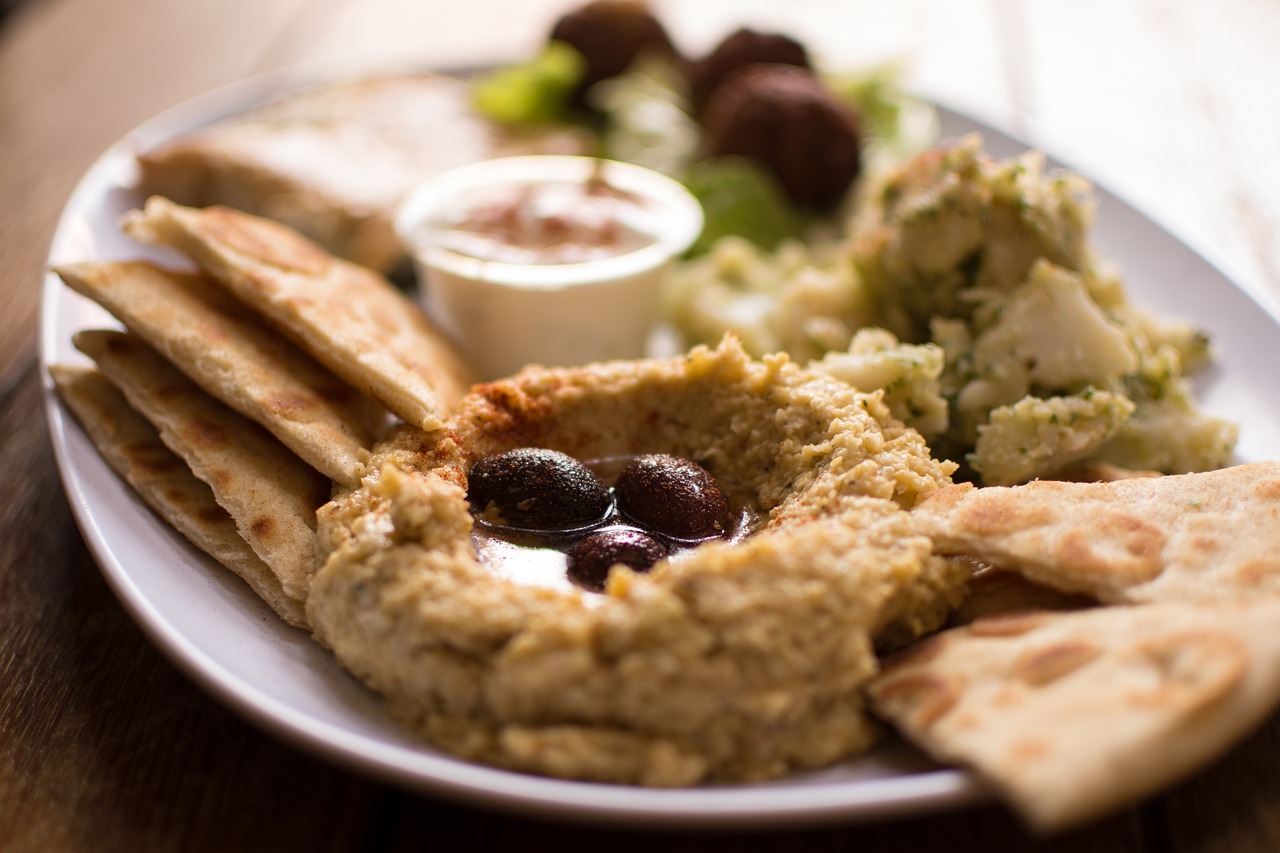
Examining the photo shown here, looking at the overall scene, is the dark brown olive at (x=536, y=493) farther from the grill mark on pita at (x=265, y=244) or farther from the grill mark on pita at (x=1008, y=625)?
the grill mark on pita at (x=265, y=244)

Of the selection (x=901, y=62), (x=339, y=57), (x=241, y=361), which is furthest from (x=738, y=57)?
(x=241, y=361)

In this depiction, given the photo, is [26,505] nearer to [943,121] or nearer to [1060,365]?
[1060,365]

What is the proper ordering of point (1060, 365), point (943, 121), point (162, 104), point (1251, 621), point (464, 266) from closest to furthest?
point (1251, 621)
point (1060, 365)
point (464, 266)
point (943, 121)
point (162, 104)

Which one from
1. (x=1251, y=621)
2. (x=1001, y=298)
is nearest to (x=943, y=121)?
(x=1001, y=298)

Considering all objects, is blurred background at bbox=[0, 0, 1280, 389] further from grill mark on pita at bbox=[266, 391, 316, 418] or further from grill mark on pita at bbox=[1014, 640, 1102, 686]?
grill mark on pita at bbox=[1014, 640, 1102, 686]

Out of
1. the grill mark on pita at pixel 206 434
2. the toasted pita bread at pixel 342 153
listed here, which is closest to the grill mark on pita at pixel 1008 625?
the grill mark on pita at pixel 206 434

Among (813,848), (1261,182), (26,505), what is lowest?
(26,505)

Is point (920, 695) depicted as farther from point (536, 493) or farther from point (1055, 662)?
point (536, 493)
